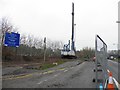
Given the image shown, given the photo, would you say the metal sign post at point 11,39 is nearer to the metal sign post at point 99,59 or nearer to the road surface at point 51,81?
the road surface at point 51,81

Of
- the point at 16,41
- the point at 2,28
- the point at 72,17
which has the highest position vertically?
the point at 72,17

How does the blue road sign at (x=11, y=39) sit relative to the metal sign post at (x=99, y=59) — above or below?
above

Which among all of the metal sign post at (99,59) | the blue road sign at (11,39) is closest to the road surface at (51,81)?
the metal sign post at (99,59)

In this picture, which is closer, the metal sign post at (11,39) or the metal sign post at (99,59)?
the metal sign post at (99,59)

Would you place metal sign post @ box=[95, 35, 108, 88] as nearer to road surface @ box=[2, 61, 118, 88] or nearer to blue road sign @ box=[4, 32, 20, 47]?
road surface @ box=[2, 61, 118, 88]

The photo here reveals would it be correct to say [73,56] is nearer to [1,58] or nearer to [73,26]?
[73,26]

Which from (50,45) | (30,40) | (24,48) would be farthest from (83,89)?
(50,45)

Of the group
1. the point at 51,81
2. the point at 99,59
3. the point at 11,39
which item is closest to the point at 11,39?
the point at 11,39

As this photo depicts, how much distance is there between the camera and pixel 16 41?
99.2 feet

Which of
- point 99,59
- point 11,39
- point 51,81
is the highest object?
point 11,39

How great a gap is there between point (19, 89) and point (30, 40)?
195 ft

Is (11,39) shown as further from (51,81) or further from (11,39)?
(51,81)

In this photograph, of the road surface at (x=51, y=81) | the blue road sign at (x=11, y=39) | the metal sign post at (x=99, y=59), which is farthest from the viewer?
the blue road sign at (x=11, y=39)

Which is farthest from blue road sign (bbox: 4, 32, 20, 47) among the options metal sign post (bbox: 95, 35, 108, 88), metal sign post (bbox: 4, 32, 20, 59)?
metal sign post (bbox: 95, 35, 108, 88)
